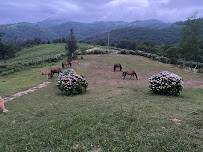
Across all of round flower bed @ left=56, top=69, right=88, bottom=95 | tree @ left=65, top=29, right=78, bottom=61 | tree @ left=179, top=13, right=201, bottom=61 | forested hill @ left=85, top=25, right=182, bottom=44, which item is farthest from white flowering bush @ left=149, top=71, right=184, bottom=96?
forested hill @ left=85, top=25, right=182, bottom=44

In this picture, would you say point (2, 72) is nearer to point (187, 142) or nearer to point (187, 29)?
point (187, 142)

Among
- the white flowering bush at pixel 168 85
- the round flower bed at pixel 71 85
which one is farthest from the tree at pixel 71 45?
the white flowering bush at pixel 168 85

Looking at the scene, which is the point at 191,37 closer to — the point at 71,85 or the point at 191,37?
the point at 191,37

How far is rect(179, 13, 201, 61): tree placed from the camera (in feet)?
56.9

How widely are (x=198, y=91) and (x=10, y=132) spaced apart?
1079 centimetres

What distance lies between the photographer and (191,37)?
1750 cm

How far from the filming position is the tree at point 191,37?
17344mm

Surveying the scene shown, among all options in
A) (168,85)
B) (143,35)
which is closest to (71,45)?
(168,85)

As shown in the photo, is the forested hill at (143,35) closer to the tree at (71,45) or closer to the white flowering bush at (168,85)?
the tree at (71,45)

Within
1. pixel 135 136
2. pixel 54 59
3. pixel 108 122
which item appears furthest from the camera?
pixel 54 59

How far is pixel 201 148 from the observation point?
2.85 m

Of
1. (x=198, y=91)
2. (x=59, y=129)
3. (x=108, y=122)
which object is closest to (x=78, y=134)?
(x=59, y=129)

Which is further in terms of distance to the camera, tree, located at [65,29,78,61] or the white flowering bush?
tree, located at [65,29,78,61]

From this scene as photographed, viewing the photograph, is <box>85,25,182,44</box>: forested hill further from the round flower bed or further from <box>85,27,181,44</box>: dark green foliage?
the round flower bed
